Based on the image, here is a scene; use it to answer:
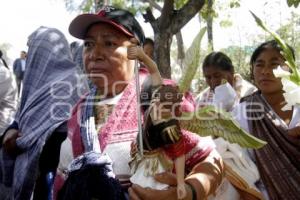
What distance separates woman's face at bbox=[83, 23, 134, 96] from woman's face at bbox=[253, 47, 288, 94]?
1363 mm

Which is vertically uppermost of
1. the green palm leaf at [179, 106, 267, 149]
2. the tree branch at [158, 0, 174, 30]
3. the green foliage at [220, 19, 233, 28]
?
the green foliage at [220, 19, 233, 28]

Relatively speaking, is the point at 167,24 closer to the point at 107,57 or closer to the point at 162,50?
the point at 162,50

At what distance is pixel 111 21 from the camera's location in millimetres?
1781

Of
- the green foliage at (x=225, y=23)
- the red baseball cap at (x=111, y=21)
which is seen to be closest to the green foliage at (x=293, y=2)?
the red baseball cap at (x=111, y=21)

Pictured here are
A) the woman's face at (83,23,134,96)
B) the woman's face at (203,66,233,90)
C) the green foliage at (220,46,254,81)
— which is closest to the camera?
the woman's face at (83,23,134,96)

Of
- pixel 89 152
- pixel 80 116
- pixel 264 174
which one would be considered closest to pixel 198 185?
pixel 89 152

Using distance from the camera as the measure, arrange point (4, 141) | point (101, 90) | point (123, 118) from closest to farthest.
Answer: point (123, 118) → point (101, 90) → point (4, 141)

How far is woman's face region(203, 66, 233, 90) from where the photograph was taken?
405 cm

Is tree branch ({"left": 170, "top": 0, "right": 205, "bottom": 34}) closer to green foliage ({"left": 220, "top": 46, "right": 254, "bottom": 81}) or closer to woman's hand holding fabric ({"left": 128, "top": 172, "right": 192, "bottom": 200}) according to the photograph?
woman's hand holding fabric ({"left": 128, "top": 172, "right": 192, "bottom": 200})

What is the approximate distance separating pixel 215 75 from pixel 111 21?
7.99 feet

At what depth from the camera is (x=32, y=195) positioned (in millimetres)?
2564

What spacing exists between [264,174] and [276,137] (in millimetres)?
255

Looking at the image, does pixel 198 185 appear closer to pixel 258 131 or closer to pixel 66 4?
pixel 258 131

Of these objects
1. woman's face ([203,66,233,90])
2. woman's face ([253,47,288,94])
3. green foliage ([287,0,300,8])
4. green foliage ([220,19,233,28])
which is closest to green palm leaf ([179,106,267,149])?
woman's face ([253,47,288,94])
